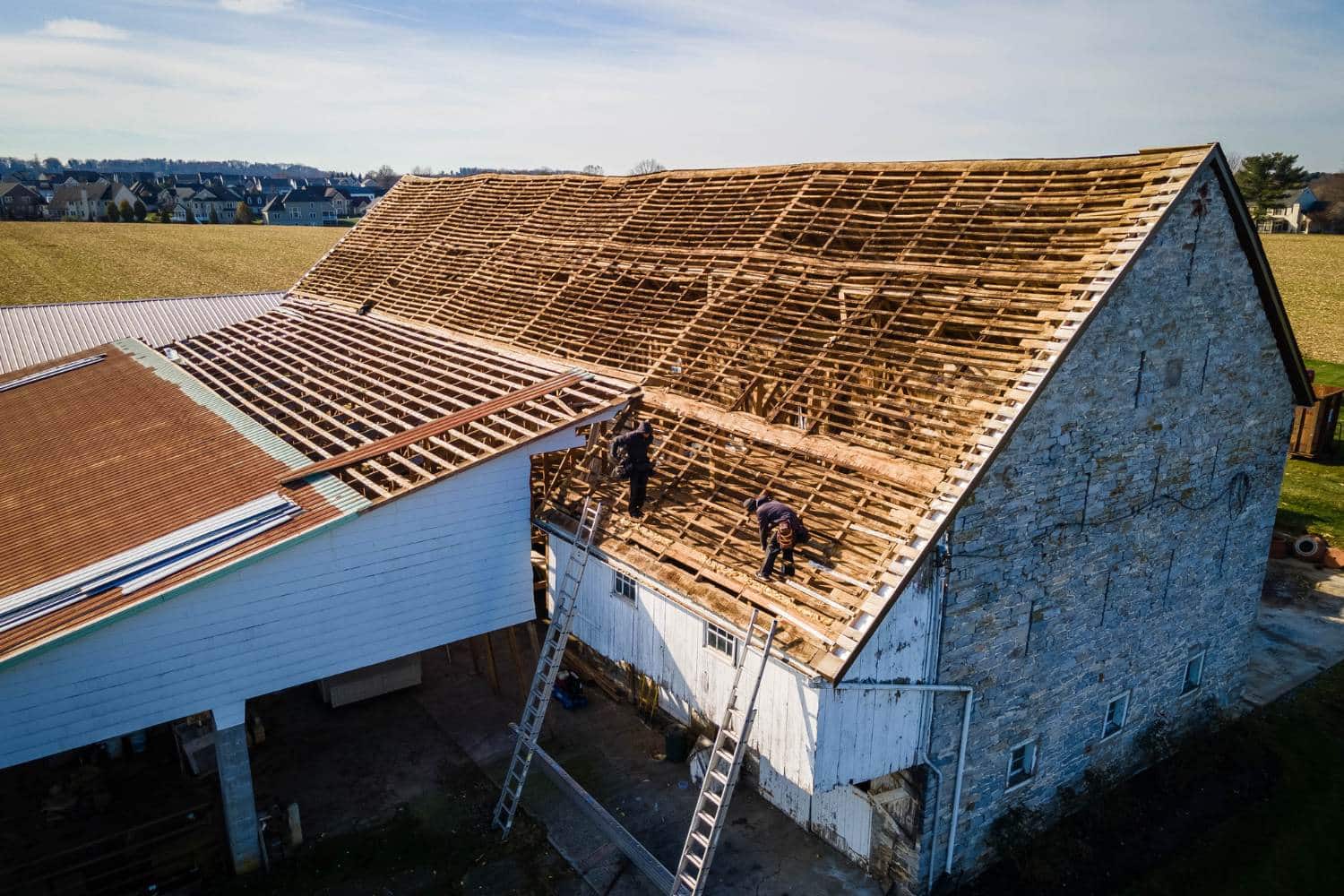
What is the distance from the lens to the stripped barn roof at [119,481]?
40.7ft

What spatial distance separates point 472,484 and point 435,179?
81.7 ft

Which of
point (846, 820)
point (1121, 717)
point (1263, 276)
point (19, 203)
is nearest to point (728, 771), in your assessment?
point (846, 820)

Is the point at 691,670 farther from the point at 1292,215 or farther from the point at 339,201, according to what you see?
the point at 339,201

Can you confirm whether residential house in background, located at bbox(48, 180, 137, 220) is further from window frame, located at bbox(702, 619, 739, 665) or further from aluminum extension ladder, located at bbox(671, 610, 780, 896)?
aluminum extension ladder, located at bbox(671, 610, 780, 896)

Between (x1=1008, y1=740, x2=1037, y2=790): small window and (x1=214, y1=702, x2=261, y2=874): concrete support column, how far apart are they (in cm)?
1142

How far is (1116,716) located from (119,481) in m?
18.3

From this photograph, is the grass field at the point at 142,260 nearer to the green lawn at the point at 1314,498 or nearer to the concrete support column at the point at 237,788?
the concrete support column at the point at 237,788

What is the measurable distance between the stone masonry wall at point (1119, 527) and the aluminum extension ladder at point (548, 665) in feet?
19.1

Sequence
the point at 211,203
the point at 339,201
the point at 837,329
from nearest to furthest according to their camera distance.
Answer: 1. the point at 837,329
2. the point at 339,201
3. the point at 211,203

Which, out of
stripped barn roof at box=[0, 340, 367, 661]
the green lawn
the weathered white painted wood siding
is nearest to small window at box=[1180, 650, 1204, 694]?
the weathered white painted wood siding

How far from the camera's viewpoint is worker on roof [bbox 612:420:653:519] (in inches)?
555

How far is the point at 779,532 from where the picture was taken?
11.7m

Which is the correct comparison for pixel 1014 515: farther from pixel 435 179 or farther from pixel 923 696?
pixel 435 179

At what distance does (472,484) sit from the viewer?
14.0 meters
